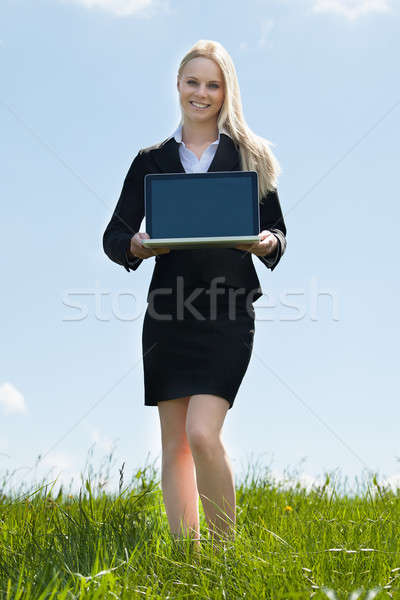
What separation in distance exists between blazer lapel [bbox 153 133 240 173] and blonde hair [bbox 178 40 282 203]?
0.04 metres

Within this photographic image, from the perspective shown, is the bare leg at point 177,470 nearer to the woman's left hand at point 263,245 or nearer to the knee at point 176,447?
the knee at point 176,447

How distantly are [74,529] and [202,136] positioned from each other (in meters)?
1.96

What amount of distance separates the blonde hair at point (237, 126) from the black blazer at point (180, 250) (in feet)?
0.15

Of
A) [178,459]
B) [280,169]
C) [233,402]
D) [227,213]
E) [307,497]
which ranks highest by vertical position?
[280,169]

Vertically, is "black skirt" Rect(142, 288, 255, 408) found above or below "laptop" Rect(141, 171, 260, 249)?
below

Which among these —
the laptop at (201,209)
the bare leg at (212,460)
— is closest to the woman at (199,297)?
the bare leg at (212,460)

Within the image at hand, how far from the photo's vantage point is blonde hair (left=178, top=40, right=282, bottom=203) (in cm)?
349

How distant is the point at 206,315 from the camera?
3271 mm

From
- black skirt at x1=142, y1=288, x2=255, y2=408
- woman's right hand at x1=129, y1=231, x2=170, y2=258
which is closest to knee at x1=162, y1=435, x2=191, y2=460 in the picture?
black skirt at x1=142, y1=288, x2=255, y2=408

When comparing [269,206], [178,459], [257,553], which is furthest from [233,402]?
[269,206]

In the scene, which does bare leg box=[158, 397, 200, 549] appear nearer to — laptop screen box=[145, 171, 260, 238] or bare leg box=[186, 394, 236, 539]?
bare leg box=[186, 394, 236, 539]

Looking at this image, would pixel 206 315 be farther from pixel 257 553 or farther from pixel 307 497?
pixel 307 497

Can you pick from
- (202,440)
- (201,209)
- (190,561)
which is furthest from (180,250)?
(190,561)

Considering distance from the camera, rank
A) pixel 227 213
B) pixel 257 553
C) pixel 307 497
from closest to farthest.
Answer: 1. pixel 257 553
2. pixel 227 213
3. pixel 307 497
